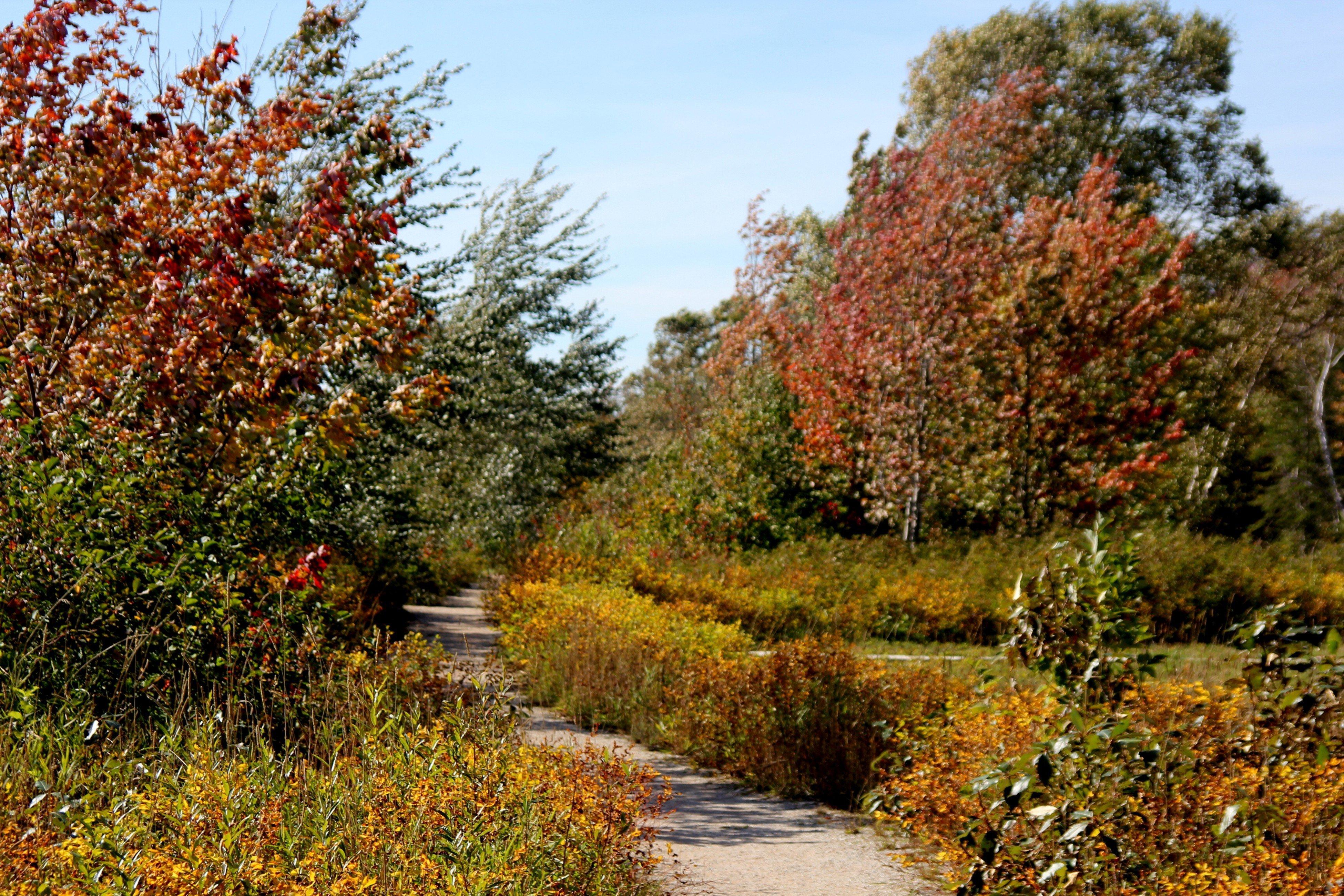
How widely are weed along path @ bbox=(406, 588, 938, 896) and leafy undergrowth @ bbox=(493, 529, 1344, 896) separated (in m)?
0.22

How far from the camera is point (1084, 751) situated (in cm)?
334

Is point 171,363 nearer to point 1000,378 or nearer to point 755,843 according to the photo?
point 755,843

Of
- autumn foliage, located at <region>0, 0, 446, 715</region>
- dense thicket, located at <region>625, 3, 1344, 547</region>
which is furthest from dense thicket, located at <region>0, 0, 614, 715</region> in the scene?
dense thicket, located at <region>625, 3, 1344, 547</region>

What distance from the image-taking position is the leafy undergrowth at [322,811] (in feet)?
9.82

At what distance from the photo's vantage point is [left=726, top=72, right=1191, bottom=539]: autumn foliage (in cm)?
1421

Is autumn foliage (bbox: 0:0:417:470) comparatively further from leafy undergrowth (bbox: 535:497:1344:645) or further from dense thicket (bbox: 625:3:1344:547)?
dense thicket (bbox: 625:3:1344:547)

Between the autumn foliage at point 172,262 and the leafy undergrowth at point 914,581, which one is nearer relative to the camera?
the autumn foliage at point 172,262

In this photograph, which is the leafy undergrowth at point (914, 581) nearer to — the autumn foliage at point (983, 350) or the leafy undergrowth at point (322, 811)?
the autumn foliage at point (983, 350)

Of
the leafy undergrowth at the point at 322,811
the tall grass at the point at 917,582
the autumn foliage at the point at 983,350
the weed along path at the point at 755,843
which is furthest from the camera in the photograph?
the autumn foliage at the point at 983,350

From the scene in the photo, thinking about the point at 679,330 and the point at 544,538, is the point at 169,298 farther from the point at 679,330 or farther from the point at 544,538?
the point at 679,330

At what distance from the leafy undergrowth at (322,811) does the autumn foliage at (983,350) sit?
427 inches

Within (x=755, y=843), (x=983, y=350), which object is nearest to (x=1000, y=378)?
(x=983, y=350)

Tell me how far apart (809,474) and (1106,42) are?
1716 centimetres

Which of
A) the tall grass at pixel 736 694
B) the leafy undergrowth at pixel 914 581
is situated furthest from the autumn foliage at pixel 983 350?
the tall grass at pixel 736 694
